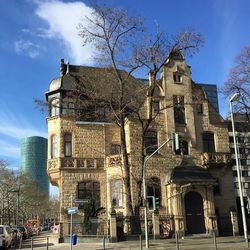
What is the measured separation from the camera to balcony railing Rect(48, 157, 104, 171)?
125 feet

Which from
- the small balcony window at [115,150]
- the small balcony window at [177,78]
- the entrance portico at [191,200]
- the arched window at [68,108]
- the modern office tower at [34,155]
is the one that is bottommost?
the entrance portico at [191,200]

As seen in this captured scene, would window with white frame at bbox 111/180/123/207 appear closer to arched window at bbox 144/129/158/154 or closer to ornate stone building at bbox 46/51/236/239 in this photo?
ornate stone building at bbox 46/51/236/239

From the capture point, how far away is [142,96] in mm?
38438

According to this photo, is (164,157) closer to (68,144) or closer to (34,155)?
(68,144)

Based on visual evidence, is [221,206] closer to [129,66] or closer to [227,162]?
A: [227,162]

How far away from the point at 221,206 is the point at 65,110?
17333 millimetres

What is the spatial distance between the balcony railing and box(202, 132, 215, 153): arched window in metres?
10.1

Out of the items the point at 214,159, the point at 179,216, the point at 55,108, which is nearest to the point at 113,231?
the point at 179,216

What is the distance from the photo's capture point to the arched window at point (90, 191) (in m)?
38.3

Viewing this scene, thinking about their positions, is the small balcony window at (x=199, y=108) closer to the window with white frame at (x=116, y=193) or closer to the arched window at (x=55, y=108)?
the window with white frame at (x=116, y=193)

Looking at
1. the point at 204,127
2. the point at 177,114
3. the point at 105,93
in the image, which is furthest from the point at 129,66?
the point at 204,127

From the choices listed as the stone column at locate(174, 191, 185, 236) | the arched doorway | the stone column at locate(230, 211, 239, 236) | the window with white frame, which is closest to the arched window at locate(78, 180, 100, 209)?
the window with white frame

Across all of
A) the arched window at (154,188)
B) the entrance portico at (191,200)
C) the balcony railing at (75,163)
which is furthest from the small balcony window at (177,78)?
the balcony railing at (75,163)

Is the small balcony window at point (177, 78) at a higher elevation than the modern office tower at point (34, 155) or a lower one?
lower
